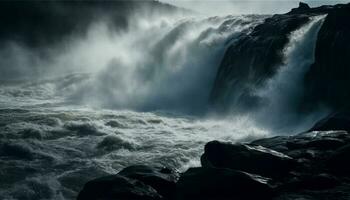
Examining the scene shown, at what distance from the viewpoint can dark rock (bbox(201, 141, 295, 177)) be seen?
13211 mm

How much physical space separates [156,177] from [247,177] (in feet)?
7.50

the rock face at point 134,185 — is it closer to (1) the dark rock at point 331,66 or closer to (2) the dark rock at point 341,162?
(2) the dark rock at point 341,162

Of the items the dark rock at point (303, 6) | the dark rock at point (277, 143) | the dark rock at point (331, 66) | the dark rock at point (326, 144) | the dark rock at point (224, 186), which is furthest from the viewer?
the dark rock at point (303, 6)

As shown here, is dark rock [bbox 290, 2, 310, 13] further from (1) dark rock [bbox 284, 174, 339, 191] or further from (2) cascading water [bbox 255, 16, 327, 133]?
(1) dark rock [bbox 284, 174, 339, 191]

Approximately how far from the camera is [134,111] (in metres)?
34.0

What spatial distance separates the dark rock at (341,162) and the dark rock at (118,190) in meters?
4.31

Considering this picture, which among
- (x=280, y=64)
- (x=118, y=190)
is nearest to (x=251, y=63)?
(x=280, y=64)

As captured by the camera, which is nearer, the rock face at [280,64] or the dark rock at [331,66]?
the dark rock at [331,66]

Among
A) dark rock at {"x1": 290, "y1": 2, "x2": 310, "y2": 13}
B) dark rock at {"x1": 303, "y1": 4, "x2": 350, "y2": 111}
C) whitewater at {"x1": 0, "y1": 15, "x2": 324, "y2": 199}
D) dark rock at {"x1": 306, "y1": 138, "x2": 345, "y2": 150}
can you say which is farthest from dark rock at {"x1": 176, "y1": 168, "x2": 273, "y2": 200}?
dark rock at {"x1": 290, "y1": 2, "x2": 310, "y2": 13}

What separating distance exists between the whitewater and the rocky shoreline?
4408mm

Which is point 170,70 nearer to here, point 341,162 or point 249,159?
point 249,159

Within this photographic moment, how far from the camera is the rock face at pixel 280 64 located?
26219 millimetres

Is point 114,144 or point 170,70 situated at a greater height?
point 170,70

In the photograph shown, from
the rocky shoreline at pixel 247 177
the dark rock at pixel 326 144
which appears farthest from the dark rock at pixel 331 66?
the rocky shoreline at pixel 247 177
